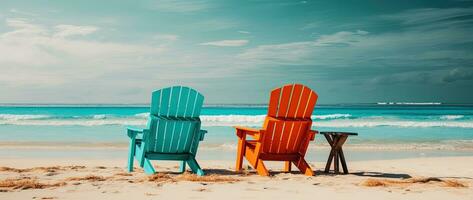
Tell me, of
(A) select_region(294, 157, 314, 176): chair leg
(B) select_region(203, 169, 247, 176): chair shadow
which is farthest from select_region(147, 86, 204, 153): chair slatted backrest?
(A) select_region(294, 157, 314, 176): chair leg

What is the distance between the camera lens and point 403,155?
32.4 feet

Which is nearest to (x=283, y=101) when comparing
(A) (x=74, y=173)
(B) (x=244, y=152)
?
(B) (x=244, y=152)

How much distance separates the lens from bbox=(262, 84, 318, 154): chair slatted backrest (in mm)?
6117

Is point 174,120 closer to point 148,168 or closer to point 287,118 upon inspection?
point 148,168

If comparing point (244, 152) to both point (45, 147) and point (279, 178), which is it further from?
point (45, 147)

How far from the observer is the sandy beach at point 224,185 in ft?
14.9

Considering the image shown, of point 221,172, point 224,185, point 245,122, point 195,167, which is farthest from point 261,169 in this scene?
point 245,122

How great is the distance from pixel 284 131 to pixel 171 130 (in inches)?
58.1

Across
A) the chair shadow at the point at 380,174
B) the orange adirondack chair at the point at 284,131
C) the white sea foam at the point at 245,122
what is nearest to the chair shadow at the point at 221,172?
the orange adirondack chair at the point at 284,131

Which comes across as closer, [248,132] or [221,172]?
[248,132]

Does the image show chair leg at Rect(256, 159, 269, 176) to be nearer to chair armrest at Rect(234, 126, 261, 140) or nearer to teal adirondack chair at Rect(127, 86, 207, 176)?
chair armrest at Rect(234, 126, 261, 140)

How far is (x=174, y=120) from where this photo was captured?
606 cm

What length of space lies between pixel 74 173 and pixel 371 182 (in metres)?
3.68

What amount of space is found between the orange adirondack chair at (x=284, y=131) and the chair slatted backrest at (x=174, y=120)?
27.2 inches
